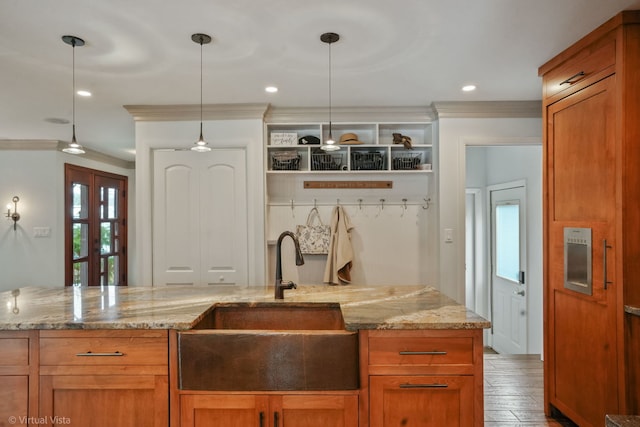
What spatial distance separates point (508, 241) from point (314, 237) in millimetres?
2359

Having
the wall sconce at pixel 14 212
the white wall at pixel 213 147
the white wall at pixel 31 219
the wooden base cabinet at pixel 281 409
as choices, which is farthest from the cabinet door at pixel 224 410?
Result: the wall sconce at pixel 14 212

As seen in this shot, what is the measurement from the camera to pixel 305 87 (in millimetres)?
3145

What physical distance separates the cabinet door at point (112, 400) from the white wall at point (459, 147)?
262 cm

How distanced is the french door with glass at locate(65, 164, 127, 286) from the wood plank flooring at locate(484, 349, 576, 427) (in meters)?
5.15

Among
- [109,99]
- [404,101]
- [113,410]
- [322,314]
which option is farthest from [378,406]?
[109,99]

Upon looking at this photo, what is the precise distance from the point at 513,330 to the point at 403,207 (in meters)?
2.05

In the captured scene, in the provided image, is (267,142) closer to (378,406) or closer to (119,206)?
(378,406)

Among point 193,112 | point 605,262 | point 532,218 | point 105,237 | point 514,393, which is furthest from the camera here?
point 105,237

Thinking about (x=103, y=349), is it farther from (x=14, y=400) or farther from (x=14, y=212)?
(x=14, y=212)

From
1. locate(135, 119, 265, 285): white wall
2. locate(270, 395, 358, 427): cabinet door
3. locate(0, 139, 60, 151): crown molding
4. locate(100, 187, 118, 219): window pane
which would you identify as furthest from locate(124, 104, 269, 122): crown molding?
locate(100, 187, 118, 219): window pane

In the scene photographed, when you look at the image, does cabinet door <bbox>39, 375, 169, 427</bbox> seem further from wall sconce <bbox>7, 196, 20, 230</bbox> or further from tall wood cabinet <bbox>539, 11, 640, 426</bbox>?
wall sconce <bbox>7, 196, 20, 230</bbox>

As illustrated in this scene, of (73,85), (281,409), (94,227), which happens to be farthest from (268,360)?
(94,227)

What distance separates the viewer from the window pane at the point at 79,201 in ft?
17.8

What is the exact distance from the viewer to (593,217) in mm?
2170
